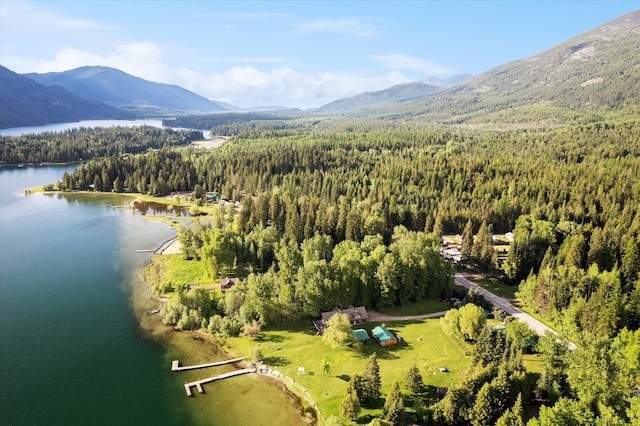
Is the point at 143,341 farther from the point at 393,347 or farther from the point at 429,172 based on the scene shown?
the point at 429,172

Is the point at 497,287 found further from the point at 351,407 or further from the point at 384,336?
the point at 351,407

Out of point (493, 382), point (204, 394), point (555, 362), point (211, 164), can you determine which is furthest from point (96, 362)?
point (211, 164)

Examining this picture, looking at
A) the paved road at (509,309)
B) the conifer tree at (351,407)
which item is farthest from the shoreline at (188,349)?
the paved road at (509,309)

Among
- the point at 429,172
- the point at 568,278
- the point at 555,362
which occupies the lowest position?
the point at 555,362

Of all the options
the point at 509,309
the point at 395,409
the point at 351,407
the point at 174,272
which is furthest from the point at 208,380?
the point at 509,309

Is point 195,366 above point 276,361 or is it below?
below

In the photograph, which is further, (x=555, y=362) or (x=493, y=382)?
(x=555, y=362)

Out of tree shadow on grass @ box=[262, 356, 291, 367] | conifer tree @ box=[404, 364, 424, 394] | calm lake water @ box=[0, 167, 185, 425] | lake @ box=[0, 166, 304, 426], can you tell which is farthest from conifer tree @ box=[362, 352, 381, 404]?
calm lake water @ box=[0, 167, 185, 425]
